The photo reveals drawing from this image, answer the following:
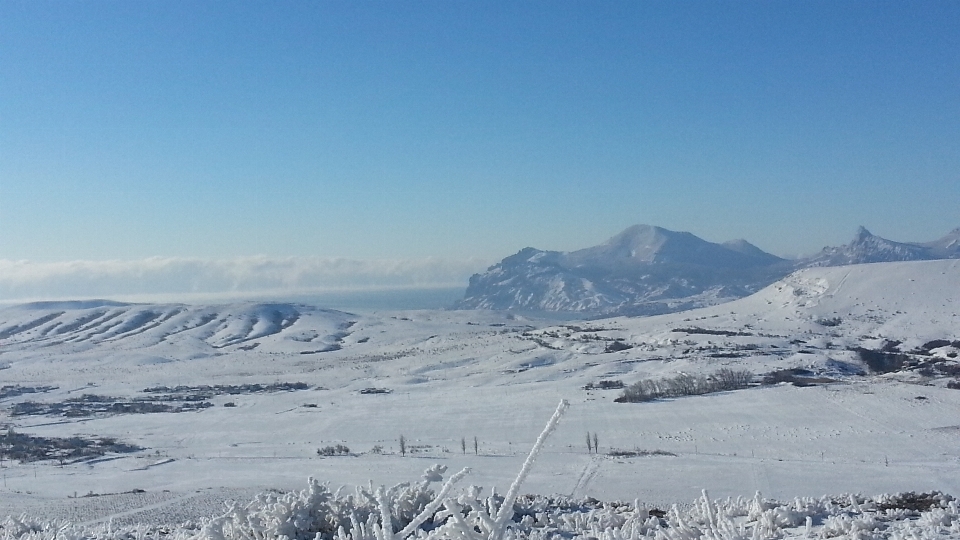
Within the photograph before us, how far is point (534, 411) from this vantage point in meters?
39.3

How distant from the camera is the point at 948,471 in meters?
20.5

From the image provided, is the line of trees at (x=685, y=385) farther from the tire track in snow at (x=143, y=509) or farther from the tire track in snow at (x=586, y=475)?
the tire track in snow at (x=143, y=509)

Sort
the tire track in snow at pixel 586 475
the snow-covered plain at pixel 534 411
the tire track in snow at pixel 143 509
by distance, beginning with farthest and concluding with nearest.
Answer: the snow-covered plain at pixel 534 411
the tire track in snow at pixel 586 475
the tire track in snow at pixel 143 509

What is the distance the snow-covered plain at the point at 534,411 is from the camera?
1978 centimetres

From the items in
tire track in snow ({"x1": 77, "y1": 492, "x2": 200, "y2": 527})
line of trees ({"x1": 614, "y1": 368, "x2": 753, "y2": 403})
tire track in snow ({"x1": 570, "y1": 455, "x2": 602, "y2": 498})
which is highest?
tire track in snow ({"x1": 77, "y1": 492, "x2": 200, "y2": 527})

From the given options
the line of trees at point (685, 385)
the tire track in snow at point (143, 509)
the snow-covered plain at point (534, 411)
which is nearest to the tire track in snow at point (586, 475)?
the snow-covered plain at point (534, 411)

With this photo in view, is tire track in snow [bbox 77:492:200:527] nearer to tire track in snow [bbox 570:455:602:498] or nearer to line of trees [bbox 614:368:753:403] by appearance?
tire track in snow [bbox 570:455:602:498]

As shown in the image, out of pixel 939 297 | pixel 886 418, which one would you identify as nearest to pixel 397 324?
pixel 939 297

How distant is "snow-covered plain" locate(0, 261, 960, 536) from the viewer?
19.8 metres

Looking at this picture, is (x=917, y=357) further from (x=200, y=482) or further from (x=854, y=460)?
(x=200, y=482)

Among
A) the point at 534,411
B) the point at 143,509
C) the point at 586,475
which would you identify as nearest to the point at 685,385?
the point at 534,411

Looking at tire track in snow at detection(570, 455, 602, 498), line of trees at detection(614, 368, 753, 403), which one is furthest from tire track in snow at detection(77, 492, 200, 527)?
line of trees at detection(614, 368, 753, 403)

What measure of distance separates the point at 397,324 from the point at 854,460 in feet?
338

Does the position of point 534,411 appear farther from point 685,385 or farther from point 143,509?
point 143,509
